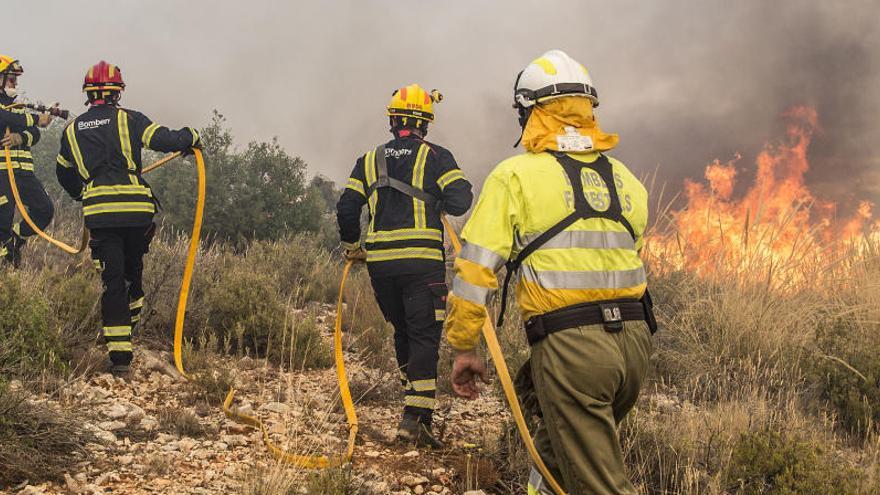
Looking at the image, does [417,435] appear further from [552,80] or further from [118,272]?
[118,272]

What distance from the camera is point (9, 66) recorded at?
28.3 ft

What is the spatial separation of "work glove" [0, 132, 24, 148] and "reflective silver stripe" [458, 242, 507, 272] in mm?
7951

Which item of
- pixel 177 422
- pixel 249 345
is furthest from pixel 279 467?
pixel 249 345

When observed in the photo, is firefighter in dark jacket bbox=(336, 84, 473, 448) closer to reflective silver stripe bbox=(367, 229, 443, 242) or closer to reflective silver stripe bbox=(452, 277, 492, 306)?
reflective silver stripe bbox=(367, 229, 443, 242)

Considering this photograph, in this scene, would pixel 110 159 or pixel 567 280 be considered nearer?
pixel 567 280

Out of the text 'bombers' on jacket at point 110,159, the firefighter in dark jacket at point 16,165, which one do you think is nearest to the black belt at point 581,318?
the text 'bombers' on jacket at point 110,159

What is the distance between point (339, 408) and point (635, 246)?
3.30 metres

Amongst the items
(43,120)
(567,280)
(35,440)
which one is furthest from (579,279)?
(43,120)

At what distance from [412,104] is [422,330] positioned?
1741mm

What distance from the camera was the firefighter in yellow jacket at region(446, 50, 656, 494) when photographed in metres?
2.67

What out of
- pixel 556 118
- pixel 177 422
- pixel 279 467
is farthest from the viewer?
pixel 177 422

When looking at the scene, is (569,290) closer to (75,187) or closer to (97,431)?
(97,431)

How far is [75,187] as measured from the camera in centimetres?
614

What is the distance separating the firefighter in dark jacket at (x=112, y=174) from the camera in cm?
573
